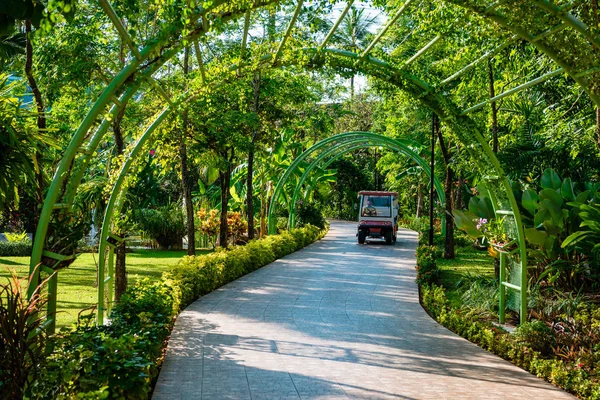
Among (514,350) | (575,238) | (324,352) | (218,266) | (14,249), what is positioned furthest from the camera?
(14,249)

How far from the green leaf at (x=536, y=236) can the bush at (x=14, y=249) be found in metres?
18.5

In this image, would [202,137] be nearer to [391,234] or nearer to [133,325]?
[133,325]

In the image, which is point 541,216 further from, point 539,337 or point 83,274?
point 83,274

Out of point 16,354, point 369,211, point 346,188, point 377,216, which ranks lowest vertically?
point 16,354

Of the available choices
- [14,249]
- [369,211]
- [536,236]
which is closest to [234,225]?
[369,211]

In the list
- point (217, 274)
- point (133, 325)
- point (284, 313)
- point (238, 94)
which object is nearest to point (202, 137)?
point (238, 94)

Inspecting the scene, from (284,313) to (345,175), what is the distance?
3622 centimetres

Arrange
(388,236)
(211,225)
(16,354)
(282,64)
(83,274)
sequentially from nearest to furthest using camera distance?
(16,354) < (282,64) < (83,274) < (211,225) < (388,236)

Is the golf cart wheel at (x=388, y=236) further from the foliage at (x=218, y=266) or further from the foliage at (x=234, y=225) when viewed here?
the foliage at (x=234, y=225)

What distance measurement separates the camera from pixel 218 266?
15641mm

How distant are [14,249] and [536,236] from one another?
18951 millimetres

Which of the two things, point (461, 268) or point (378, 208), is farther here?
point (378, 208)

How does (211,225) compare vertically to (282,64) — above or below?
below

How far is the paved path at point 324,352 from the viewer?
294 inches
